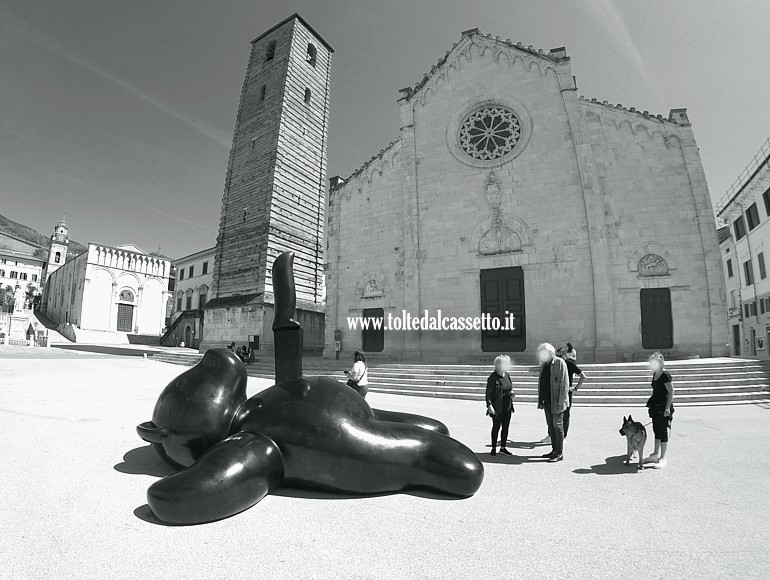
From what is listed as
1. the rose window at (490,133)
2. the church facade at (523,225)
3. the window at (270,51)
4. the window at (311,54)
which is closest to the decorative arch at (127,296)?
the window at (270,51)

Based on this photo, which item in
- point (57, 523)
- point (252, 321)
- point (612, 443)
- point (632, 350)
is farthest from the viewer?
point (252, 321)

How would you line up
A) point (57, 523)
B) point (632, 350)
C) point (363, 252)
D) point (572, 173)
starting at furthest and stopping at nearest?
point (363, 252) → point (572, 173) → point (632, 350) → point (57, 523)

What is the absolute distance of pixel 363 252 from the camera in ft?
72.0

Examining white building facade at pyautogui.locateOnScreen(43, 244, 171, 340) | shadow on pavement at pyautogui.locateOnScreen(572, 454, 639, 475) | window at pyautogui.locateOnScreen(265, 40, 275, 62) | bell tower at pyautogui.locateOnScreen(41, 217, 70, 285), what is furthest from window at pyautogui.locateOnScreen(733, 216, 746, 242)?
bell tower at pyautogui.locateOnScreen(41, 217, 70, 285)

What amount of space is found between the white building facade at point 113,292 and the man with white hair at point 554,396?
52633 mm

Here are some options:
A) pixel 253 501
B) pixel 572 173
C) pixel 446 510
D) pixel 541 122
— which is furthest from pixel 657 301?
pixel 253 501

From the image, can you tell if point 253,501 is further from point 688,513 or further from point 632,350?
point 632,350

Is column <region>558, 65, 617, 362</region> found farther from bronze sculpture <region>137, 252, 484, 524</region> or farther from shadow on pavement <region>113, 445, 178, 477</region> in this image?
shadow on pavement <region>113, 445, 178, 477</region>

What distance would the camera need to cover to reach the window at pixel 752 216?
26456 mm

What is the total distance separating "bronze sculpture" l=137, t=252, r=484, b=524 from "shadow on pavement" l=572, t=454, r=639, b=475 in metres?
1.99

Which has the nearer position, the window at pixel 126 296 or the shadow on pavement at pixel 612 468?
the shadow on pavement at pixel 612 468

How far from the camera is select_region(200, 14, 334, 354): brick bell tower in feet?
89.4

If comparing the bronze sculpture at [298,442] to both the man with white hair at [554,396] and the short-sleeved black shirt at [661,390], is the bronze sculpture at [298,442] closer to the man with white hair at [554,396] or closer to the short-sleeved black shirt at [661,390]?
the man with white hair at [554,396]

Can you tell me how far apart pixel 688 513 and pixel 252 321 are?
24.8m
